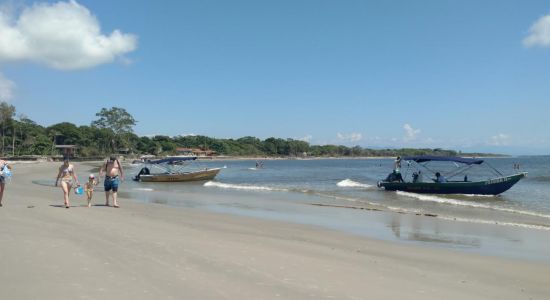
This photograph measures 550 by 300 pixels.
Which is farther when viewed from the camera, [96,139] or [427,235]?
[96,139]

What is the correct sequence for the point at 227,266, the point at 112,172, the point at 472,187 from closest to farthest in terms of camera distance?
the point at 227,266
the point at 112,172
the point at 472,187

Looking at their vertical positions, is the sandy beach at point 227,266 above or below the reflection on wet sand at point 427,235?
above

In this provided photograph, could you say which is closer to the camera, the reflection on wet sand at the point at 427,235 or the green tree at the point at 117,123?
the reflection on wet sand at the point at 427,235

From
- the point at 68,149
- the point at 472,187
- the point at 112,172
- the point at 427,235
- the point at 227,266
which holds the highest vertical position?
the point at 68,149

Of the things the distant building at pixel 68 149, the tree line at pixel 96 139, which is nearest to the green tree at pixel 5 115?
the tree line at pixel 96 139

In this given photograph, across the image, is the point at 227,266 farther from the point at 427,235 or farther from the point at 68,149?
the point at 68,149

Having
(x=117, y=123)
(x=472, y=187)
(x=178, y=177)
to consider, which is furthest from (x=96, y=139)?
(x=472, y=187)

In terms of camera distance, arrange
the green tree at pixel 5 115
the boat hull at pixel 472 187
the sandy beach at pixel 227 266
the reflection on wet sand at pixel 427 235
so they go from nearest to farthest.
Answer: the sandy beach at pixel 227 266 < the reflection on wet sand at pixel 427 235 < the boat hull at pixel 472 187 < the green tree at pixel 5 115

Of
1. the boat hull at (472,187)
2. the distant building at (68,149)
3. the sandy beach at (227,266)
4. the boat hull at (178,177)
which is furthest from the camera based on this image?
the distant building at (68,149)

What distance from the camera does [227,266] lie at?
Answer: 257 inches

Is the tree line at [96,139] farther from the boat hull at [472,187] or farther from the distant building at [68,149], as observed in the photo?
the boat hull at [472,187]

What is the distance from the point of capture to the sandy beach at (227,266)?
537 cm

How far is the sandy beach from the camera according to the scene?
5.37 metres

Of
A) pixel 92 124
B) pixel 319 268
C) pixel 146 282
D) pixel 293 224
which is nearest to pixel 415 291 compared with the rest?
pixel 319 268
